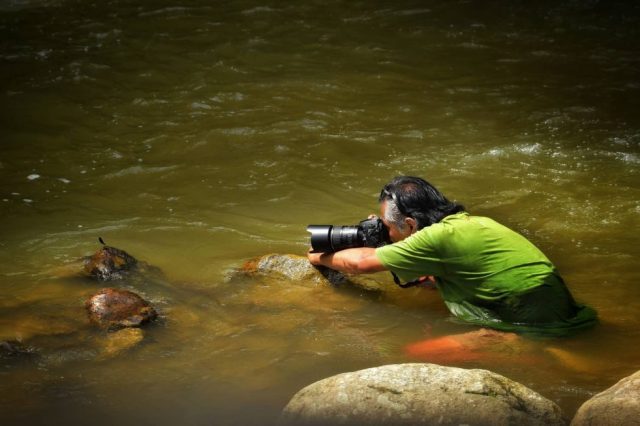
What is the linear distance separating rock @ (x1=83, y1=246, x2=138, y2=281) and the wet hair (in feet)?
6.16

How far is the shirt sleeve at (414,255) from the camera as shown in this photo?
419 centimetres

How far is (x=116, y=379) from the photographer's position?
3842mm

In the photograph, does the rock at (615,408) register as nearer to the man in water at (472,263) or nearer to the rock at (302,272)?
the man in water at (472,263)

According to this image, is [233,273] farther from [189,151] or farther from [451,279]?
[189,151]

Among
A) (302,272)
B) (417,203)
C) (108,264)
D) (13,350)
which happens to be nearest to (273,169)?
(302,272)

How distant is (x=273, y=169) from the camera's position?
6.98 m

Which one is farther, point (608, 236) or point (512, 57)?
point (512, 57)

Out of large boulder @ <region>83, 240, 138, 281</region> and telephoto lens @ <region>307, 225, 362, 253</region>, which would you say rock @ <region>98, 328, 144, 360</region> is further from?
telephoto lens @ <region>307, 225, 362, 253</region>

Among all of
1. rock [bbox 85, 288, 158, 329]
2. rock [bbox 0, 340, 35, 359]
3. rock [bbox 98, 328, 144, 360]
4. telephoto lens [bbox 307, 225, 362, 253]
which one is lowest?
rock [bbox 98, 328, 144, 360]

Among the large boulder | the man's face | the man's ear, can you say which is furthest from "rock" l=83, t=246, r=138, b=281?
the man's ear

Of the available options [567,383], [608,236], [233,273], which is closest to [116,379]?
[233,273]

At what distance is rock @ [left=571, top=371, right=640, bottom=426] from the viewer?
3.13 m

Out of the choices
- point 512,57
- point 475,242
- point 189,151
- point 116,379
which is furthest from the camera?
point 512,57

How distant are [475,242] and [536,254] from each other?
373mm
